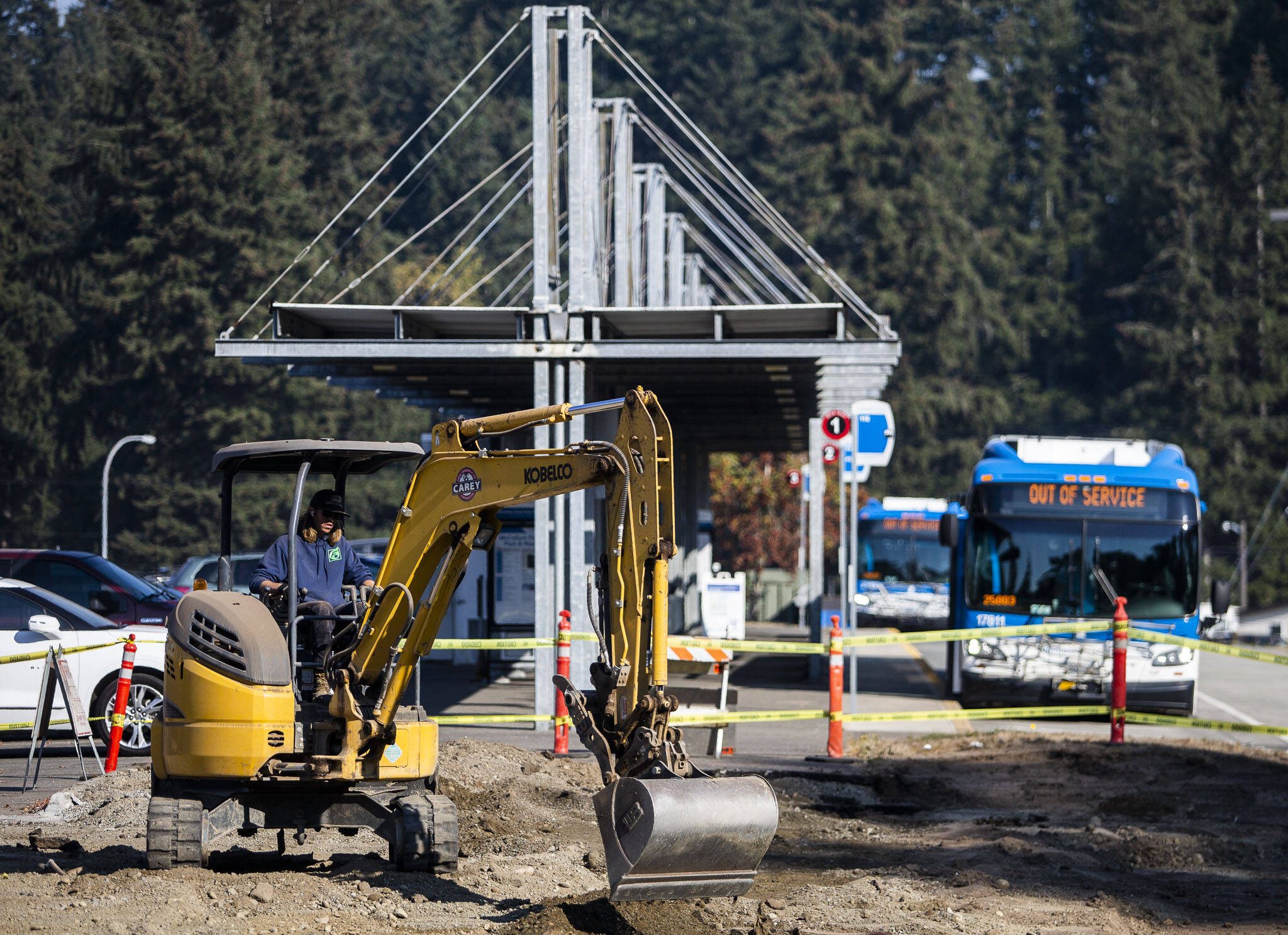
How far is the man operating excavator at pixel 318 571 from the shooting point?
9.67 m

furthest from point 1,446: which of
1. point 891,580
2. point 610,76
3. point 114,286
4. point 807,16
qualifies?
point 807,16

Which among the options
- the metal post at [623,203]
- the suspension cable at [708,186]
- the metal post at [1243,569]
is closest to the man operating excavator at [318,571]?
the suspension cable at [708,186]

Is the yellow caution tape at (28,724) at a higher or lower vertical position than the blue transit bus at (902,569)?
lower

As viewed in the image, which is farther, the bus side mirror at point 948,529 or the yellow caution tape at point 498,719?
the bus side mirror at point 948,529

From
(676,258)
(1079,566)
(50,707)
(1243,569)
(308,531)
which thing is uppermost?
(676,258)

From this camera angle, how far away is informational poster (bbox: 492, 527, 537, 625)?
941 inches

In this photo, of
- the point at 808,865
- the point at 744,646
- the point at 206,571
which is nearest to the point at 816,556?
the point at 206,571

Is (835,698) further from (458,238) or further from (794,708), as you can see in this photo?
(458,238)

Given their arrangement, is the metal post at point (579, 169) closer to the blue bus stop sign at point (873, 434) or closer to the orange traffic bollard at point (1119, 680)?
the blue bus stop sign at point (873, 434)

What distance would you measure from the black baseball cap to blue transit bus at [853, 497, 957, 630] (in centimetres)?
3401

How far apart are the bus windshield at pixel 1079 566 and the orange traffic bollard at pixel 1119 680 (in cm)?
436

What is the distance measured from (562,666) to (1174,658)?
8.14 metres

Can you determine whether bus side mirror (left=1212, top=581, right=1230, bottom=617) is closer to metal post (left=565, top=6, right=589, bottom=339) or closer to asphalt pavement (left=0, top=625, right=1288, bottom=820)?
asphalt pavement (left=0, top=625, right=1288, bottom=820)

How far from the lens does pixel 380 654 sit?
9.65 meters
